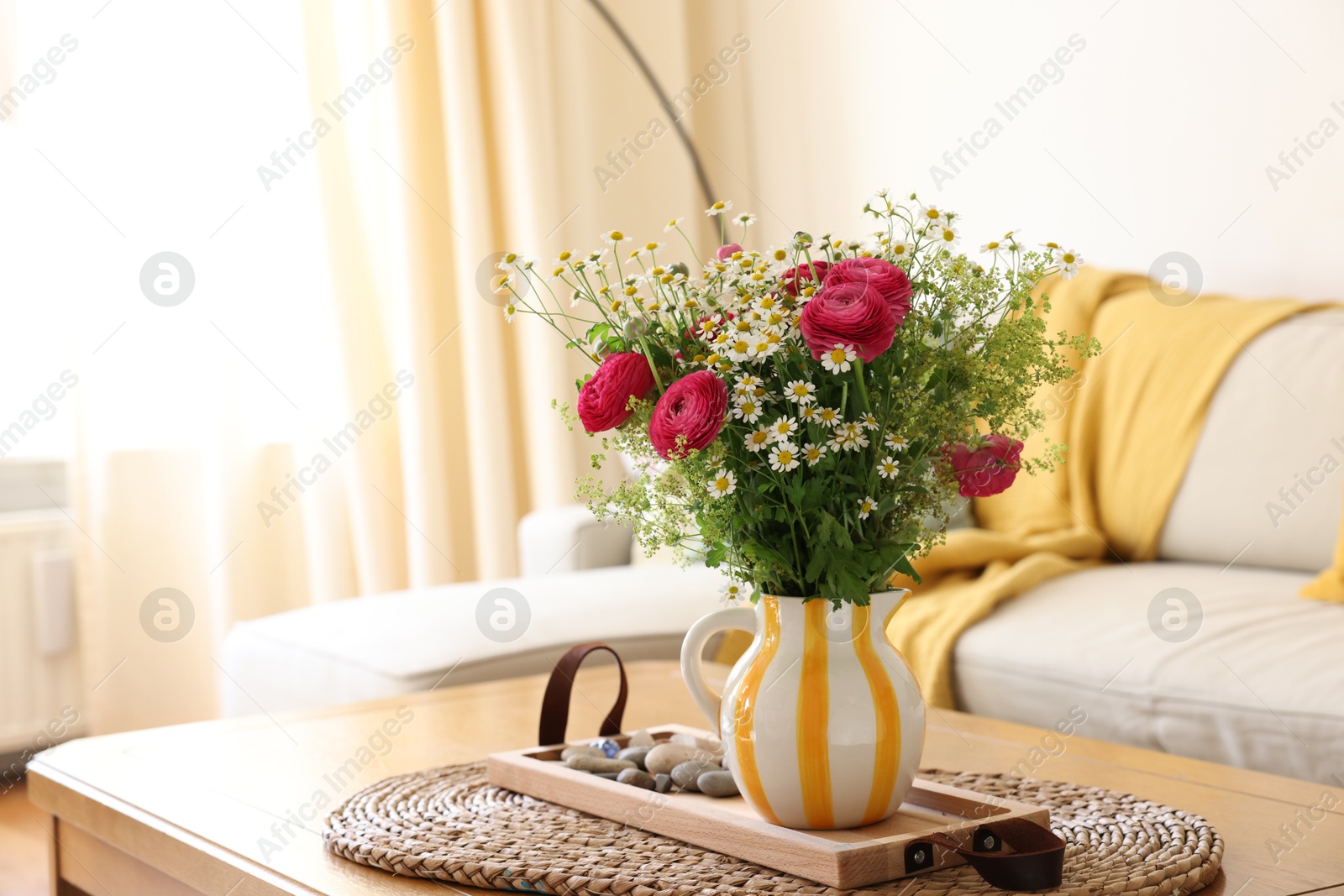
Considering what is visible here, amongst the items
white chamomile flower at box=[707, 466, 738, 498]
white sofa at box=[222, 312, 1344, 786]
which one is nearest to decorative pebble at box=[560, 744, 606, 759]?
white chamomile flower at box=[707, 466, 738, 498]

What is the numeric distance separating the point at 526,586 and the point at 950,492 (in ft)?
4.50

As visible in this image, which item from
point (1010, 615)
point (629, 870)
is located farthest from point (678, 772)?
point (1010, 615)

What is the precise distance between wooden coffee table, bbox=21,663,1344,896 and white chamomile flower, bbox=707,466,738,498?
0.31 meters

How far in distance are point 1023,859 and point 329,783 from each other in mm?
636

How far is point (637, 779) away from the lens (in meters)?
1.00

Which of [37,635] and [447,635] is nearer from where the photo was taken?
[447,635]

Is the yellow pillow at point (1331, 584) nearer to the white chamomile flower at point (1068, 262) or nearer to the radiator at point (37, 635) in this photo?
the white chamomile flower at point (1068, 262)

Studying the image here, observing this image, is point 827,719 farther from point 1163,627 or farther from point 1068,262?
point 1163,627

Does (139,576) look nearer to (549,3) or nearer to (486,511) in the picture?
(486,511)

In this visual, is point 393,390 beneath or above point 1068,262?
above

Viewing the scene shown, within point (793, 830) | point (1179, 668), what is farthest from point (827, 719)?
point (1179, 668)

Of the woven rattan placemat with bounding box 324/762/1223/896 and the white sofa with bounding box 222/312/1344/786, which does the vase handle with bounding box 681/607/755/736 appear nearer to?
the woven rattan placemat with bounding box 324/762/1223/896

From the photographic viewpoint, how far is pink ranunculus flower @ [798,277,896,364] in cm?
75

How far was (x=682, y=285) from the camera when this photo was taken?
2.74 feet
